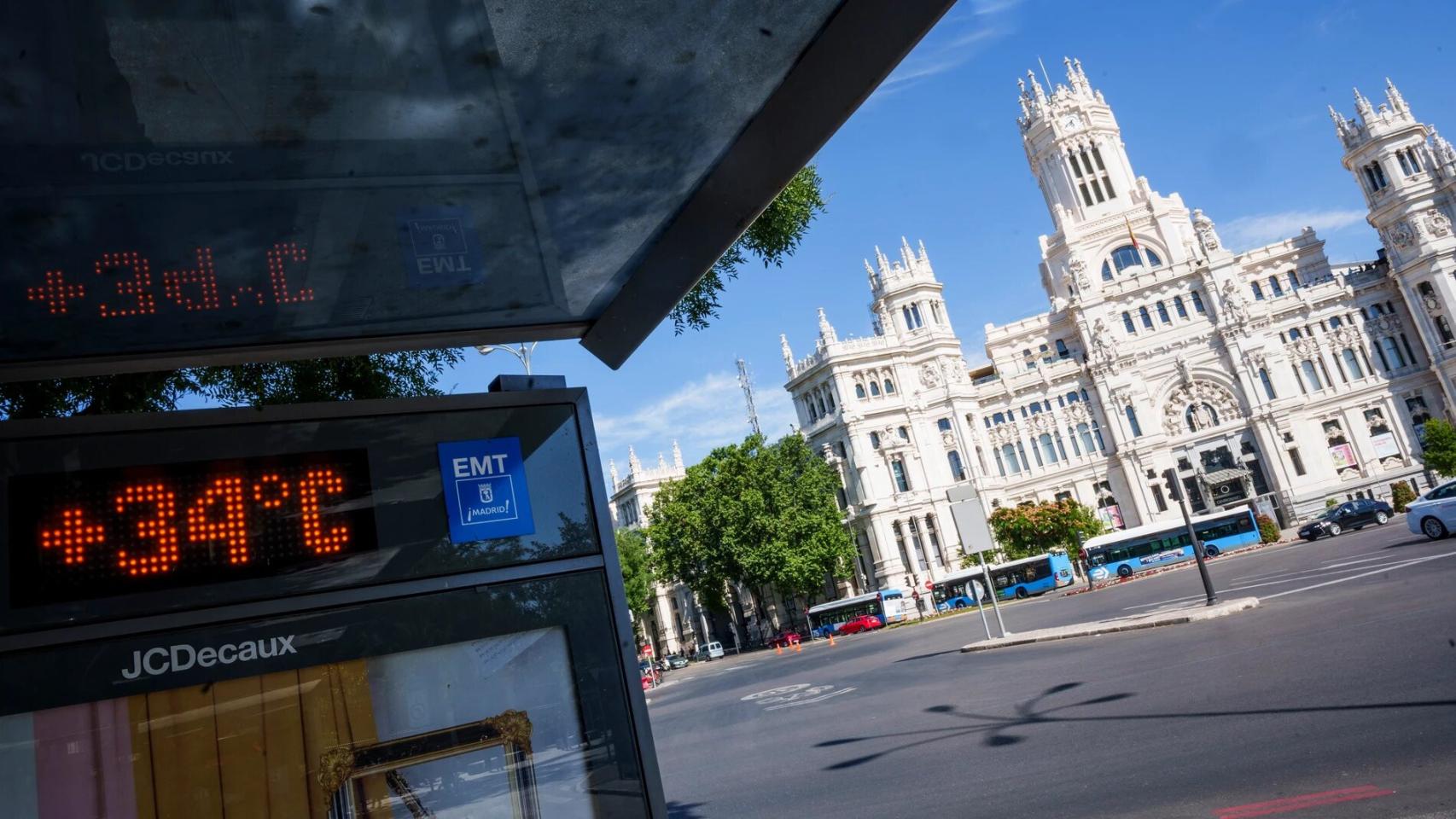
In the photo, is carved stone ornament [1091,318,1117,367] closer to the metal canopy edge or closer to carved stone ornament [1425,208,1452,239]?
carved stone ornament [1425,208,1452,239]

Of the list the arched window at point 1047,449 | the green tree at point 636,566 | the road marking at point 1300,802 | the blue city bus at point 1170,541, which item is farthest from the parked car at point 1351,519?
the road marking at point 1300,802

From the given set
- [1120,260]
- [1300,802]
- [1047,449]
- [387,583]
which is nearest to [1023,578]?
[1047,449]

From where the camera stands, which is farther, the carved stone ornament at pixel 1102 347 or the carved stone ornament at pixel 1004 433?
the carved stone ornament at pixel 1004 433

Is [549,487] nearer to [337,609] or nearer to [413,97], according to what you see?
[337,609]

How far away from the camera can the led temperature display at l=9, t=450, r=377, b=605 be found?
9.69 ft

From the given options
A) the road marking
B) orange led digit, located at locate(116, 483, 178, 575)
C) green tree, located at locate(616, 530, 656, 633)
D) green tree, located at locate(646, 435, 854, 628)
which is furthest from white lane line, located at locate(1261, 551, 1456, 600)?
green tree, located at locate(616, 530, 656, 633)

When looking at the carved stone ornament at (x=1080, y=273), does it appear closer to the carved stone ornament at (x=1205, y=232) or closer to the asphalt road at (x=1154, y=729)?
the carved stone ornament at (x=1205, y=232)

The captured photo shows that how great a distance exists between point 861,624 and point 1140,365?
3127 cm

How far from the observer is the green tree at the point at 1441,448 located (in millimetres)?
55750

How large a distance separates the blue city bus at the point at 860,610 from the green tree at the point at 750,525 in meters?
1.80

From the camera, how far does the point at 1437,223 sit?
60.7 metres

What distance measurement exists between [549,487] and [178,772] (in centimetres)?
155

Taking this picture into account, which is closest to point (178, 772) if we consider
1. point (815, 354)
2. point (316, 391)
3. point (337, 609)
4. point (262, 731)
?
point (262, 731)

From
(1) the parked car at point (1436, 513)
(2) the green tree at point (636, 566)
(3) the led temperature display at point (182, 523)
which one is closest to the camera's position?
(3) the led temperature display at point (182, 523)
